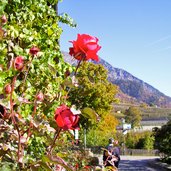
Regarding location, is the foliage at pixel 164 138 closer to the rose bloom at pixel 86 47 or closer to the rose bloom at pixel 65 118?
the rose bloom at pixel 86 47

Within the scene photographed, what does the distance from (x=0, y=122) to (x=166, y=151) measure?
20326 mm

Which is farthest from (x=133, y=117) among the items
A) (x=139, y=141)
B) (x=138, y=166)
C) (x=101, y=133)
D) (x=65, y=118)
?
(x=65, y=118)

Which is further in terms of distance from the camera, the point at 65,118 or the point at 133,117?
the point at 133,117

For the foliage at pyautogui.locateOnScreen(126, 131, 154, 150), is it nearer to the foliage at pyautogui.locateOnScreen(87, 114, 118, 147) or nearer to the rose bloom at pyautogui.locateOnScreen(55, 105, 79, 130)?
the foliage at pyautogui.locateOnScreen(87, 114, 118, 147)

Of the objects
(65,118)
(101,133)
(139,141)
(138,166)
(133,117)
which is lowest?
(138,166)

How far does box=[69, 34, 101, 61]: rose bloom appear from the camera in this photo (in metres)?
1.79

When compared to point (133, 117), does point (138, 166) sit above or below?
below

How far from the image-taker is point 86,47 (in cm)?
179

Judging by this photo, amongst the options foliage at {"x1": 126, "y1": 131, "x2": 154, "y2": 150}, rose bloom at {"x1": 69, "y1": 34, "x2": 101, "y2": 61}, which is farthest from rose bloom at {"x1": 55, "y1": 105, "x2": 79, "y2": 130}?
foliage at {"x1": 126, "y1": 131, "x2": 154, "y2": 150}

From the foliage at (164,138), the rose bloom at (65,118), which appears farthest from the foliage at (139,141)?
the rose bloom at (65,118)

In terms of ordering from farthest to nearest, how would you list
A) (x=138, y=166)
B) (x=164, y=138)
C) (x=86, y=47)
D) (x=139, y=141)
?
1. (x=139, y=141)
2. (x=138, y=166)
3. (x=164, y=138)
4. (x=86, y=47)

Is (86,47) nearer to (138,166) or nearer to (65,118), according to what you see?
(65,118)

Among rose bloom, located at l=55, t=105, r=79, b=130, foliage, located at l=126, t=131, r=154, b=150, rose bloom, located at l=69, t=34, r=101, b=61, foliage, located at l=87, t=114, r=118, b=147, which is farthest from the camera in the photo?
foliage, located at l=126, t=131, r=154, b=150

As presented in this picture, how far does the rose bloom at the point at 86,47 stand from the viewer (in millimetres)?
1785
